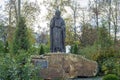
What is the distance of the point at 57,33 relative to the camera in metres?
17.2

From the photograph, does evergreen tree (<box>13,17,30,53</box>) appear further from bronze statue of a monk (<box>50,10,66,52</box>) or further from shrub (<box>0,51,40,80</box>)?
shrub (<box>0,51,40,80</box>)

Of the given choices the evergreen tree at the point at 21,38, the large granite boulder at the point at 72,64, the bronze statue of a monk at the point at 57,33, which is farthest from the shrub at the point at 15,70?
the evergreen tree at the point at 21,38

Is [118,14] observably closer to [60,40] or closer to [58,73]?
[60,40]

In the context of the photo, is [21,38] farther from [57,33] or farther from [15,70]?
[15,70]

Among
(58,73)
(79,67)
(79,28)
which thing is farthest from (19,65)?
(79,28)

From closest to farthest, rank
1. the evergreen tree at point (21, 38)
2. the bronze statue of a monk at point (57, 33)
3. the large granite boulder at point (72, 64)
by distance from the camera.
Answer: the large granite boulder at point (72, 64) → the bronze statue of a monk at point (57, 33) → the evergreen tree at point (21, 38)

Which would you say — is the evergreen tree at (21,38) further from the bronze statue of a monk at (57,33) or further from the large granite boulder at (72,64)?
the large granite boulder at (72,64)

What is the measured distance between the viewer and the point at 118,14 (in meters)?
30.8

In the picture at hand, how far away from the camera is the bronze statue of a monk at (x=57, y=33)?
17.0m

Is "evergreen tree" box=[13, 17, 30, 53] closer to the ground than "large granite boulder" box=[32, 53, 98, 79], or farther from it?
farther from it

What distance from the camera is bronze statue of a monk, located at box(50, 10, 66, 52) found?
55.9 feet

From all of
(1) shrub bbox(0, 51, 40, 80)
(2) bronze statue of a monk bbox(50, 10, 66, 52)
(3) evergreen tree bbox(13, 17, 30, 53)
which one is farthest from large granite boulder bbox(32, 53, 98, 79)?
(1) shrub bbox(0, 51, 40, 80)

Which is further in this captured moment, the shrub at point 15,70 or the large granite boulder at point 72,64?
the large granite boulder at point 72,64

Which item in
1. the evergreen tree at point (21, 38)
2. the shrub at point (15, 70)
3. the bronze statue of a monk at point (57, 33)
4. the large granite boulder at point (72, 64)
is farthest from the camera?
the evergreen tree at point (21, 38)
